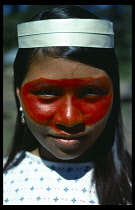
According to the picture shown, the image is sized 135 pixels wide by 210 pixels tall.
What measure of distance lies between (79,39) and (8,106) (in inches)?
173

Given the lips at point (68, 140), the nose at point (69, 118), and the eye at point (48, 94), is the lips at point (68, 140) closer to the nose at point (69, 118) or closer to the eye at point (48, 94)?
the nose at point (69, 118)

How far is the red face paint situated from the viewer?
1324 mm

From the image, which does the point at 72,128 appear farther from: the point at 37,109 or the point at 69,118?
the point at 37,109

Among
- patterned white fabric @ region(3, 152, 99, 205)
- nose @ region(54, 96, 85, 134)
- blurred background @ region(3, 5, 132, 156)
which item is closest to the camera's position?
nose @ region(54, 96, 85, 134)

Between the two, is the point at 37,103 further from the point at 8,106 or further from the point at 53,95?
the point at 8,106

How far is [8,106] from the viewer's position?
218 inches

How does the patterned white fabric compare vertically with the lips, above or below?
below

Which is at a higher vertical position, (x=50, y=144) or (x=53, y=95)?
(x=53, y=95)

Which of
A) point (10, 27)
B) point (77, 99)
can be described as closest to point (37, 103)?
point (77, 99)

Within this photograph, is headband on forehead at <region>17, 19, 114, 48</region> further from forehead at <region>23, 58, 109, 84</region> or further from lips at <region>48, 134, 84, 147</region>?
lips at <region>48, 134, 84, 147</region>

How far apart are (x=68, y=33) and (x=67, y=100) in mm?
319

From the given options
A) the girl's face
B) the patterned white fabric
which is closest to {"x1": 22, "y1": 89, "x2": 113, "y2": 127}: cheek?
the girl's face

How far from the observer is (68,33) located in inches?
52.4

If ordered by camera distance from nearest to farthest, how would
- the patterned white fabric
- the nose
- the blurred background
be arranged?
1. the nose
2. the patterned white fabric
3. the blurred background
